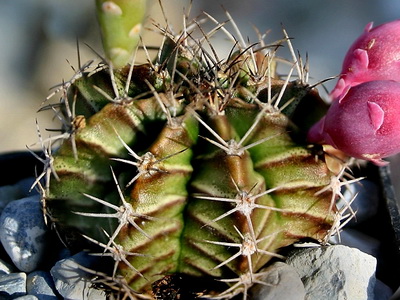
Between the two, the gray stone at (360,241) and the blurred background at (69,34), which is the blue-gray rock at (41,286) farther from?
the blurred background at (69,34)

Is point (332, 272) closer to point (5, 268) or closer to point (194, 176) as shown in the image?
point (194, 176)

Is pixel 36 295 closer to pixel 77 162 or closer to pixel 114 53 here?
pixel 77 162

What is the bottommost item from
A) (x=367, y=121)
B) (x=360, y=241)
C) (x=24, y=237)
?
(x=360, y=241)

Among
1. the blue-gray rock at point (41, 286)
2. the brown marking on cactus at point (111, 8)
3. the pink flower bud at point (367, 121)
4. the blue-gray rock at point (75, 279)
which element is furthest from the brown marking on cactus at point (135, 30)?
the blue-gray rock at point (41, 286)

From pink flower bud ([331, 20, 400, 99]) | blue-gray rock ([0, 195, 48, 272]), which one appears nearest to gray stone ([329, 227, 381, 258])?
pink flower bud ([331, 20, 400, 99])

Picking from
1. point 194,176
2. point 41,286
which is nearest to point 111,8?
point 194,176

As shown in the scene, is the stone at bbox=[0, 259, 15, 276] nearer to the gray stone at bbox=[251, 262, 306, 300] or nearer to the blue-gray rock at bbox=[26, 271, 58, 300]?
the blue-gray rock at bbox=[26, 271, 58, 300]
